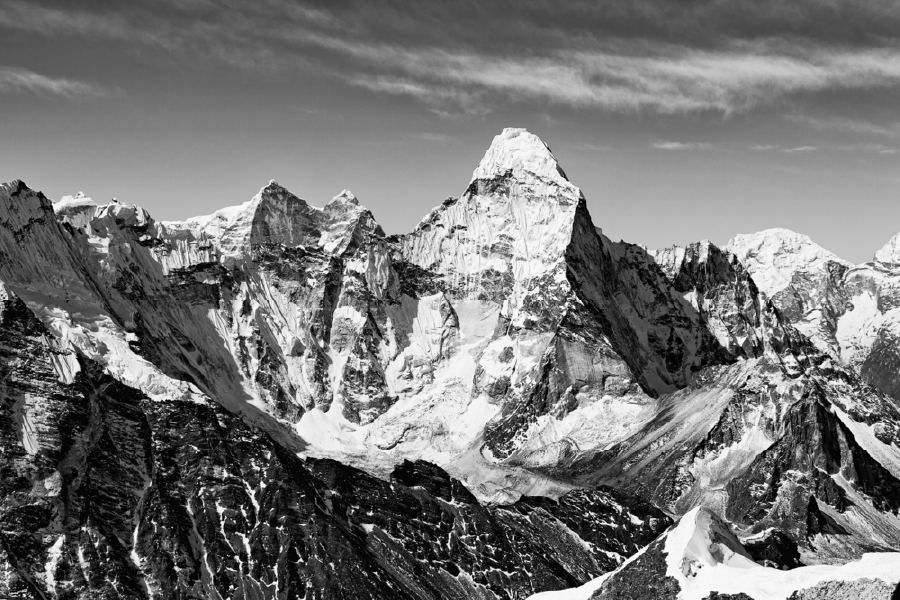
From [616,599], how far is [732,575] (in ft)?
55.0

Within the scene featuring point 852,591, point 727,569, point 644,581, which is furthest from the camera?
point 644,581

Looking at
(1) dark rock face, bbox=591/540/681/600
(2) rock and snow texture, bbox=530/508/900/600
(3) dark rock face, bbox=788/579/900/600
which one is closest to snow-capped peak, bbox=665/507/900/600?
(2) rock and snow texture, bbox=530/508/900/600

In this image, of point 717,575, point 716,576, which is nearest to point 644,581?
point 716,576

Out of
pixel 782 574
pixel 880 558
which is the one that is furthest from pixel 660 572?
pixel 880 558

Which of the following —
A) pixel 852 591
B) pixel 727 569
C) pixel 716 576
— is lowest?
pixel 852 591

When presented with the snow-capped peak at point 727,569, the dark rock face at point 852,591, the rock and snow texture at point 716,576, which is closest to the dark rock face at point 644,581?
the rock and snow texture at point 716,576

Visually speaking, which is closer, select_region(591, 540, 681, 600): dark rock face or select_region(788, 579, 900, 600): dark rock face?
select_region(788, 579, 900, 600): dark rock face

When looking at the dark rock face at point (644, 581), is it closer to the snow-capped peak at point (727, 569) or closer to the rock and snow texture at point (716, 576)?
the rock and snow texture at point (716, 576)

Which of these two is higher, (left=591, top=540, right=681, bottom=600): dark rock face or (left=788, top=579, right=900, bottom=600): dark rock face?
(left=591, top=540, right=681, bottom=600): dark rock face

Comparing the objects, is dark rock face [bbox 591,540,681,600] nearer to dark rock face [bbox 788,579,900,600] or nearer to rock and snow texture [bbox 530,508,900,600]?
rock and snow texture [bbox 530,508,900,600]

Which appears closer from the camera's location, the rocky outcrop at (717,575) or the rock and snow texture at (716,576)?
the rock and snow texture at (716,576)

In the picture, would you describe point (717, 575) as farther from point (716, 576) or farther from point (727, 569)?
point (727, 569)

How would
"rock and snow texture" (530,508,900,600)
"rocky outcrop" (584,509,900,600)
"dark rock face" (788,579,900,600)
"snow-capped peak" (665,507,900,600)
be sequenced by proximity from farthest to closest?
"snow-capped peak" (665,507,900,600) → "rocky outcrop" (584,509,900,600) → "rock and snow texture" (530,508,900,600) → "dark rock face" (788,579,900,600)

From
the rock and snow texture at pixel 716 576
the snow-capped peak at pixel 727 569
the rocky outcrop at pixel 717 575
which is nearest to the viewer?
the rock and snow texture at pixel 716 576
